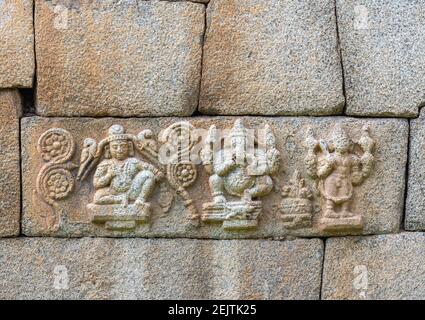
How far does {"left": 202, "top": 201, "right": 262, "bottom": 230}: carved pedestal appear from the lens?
14.3 ft

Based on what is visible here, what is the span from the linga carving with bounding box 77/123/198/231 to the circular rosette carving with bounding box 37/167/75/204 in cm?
7

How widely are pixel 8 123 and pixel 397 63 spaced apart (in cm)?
220

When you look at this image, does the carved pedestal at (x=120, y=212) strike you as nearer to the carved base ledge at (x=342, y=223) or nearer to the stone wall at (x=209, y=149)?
the stone wall at (x=209, y=149)

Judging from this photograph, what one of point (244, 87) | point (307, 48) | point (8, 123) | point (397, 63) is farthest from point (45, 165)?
point (397, 63)

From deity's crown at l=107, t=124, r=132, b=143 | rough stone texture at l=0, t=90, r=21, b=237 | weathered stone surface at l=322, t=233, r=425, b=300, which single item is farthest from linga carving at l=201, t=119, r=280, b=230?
→ rough stone texture at l=0, t=90, r=21, b=237

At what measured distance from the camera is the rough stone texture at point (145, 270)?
441cm

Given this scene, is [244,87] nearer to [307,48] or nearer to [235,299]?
[307,48]

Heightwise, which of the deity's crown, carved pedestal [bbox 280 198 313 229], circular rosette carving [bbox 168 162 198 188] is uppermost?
the deity's crown

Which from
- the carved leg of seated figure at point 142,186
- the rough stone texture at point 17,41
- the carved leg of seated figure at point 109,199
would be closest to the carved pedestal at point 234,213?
the carved leg of seated figure at point 142,186

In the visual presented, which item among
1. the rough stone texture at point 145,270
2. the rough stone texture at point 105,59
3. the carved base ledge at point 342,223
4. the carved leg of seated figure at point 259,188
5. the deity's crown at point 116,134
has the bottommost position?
the rough stone texture at point 145,270

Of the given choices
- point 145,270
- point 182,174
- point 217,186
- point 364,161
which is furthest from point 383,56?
point 145,270

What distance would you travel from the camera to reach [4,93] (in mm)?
4434

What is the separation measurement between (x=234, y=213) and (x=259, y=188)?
0.64 feet

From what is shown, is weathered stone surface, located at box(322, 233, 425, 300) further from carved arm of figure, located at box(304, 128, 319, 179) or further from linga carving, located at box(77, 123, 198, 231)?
linga carving, located at box(77, 123, 198, 231)
